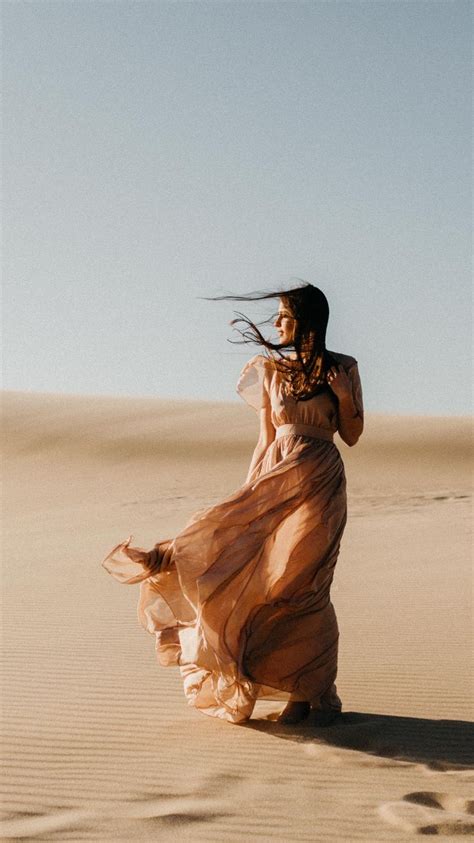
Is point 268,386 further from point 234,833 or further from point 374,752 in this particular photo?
point 234,833

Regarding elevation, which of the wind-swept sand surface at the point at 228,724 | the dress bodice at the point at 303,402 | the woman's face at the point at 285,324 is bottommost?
the wind-swept sand surface at the point at 228,724

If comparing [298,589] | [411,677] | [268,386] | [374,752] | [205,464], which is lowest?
[205,464]

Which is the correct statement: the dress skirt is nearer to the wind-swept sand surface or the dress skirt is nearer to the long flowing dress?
the long flowing dress

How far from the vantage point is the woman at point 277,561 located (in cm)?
582

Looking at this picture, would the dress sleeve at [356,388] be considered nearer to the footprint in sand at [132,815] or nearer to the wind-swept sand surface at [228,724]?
the wind-swept sand surface at [228,724]

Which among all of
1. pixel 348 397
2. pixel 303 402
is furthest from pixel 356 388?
pixel 303 402

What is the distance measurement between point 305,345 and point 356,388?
36cm

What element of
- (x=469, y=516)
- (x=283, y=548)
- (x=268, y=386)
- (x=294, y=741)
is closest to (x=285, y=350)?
(x=268, y=386)

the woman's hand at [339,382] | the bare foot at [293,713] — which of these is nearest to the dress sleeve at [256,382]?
the woman's hand at [339,382]

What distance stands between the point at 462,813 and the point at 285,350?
8.82 ft

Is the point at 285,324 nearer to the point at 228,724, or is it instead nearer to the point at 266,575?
the point at 266,575

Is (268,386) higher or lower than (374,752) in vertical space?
higher

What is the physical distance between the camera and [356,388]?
620cm

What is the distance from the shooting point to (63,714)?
6.50 m
